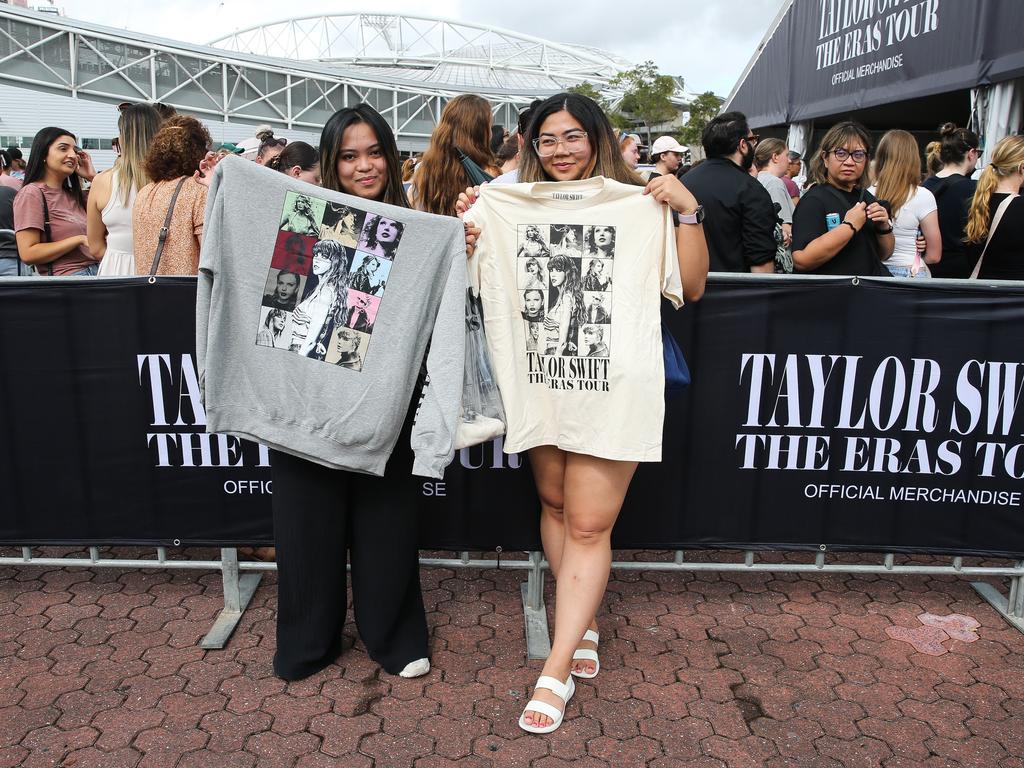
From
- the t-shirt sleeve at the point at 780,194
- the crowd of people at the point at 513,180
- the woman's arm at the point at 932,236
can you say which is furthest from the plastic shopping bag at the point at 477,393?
the t-shirt sleeve at the point at 780,194

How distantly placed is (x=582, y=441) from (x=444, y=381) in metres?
0.52

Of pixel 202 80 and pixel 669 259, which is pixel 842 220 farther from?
pixel 202 80

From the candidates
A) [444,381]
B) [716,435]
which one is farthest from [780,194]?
[444,381]

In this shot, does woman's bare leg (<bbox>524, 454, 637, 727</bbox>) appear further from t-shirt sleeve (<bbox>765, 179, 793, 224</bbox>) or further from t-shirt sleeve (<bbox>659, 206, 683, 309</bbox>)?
t-shirt sleeve (<bbox>765, 179, 793, 224</bbox>)

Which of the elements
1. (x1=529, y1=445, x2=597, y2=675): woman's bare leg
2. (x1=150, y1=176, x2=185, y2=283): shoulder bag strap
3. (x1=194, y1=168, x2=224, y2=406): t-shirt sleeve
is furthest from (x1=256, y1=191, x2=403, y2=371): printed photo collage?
(x1=150, y1=176, x2=185, y2=283): shoulder bag strap

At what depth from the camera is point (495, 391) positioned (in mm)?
2895

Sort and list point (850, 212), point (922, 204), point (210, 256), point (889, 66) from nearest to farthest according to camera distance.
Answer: point (210, 256)
point (850, 212)
point (922, 204)
point (889, 66)

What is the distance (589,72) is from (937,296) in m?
106

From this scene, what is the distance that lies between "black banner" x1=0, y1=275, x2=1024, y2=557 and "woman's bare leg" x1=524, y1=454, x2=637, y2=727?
71 cm

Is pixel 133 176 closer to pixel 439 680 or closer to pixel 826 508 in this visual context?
pixel 439 680

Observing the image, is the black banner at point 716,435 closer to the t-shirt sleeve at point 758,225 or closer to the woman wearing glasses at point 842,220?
the woman wearing glasses at point 842,220

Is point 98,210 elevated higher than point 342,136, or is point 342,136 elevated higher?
point 342,136

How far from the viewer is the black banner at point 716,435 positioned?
11.5 feet

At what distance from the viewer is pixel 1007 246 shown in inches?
198
